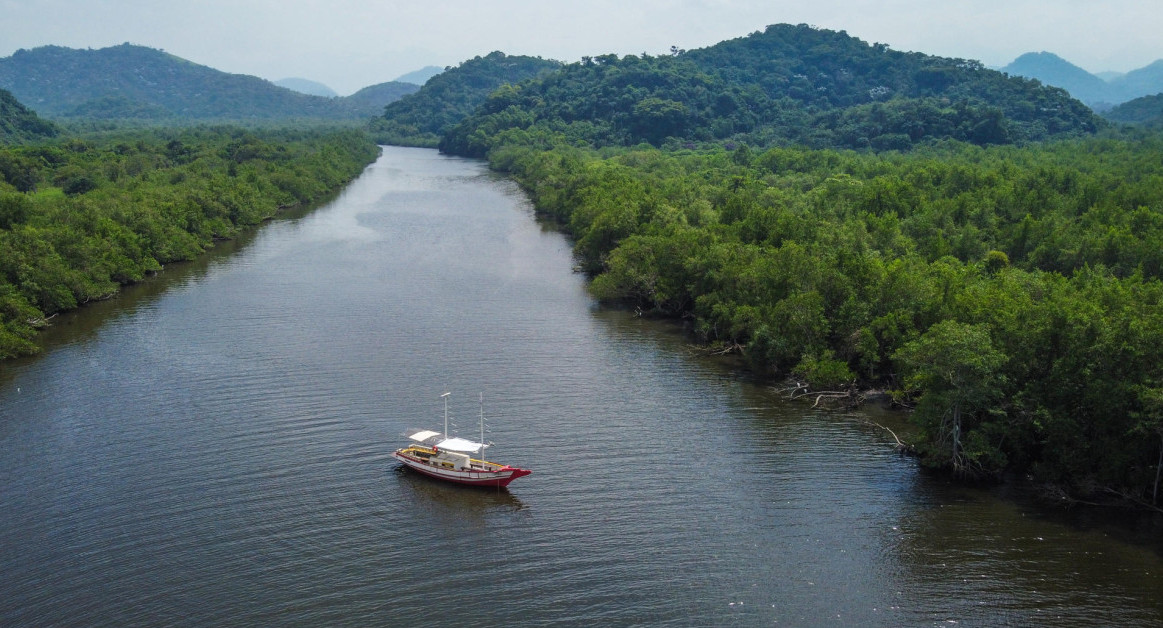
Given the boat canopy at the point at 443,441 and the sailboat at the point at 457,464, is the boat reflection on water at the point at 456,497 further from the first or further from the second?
the boat canopy at the point at 443,441

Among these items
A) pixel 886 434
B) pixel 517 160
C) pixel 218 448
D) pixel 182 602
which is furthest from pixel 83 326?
pixel 517 160

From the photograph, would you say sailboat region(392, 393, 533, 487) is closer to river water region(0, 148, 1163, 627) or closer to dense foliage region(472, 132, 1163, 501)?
river water region(0, 148, 1163, 627)

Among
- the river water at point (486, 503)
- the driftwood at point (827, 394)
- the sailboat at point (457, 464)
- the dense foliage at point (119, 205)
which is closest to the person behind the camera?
the river water at point (486, 503)

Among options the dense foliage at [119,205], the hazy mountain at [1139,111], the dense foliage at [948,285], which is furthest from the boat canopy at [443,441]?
the hazy mountain at [1139,111]

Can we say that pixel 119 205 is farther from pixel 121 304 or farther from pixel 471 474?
pixel 471 474

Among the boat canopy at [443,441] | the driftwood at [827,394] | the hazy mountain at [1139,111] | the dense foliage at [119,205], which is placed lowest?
the boat canopy at [443,441]

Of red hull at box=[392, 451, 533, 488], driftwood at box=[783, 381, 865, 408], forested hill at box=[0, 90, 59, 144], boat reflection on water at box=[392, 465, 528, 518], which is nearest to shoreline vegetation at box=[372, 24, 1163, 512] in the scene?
driftwood at box=[783, 381, 865, 408]

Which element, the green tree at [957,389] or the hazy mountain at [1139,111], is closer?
the green tree at [957,389]
